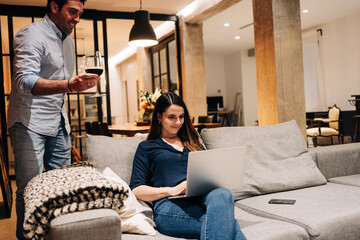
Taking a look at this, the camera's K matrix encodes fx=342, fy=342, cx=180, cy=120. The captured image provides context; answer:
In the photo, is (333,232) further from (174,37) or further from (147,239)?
(174,37)

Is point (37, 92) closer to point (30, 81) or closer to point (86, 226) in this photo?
point (30, 81)

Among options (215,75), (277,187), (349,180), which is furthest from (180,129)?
(215,75)

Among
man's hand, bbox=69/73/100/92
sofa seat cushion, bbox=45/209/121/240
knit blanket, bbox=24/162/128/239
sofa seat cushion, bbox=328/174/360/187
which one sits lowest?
sofa seat cushion, bbox=328/174/360/187

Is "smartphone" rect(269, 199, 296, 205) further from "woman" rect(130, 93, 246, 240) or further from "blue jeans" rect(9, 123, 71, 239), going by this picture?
"blue jeans" rect(9, 123, 71, 239)

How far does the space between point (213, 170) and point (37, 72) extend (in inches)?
38.1

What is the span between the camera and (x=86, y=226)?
1175 millimetres

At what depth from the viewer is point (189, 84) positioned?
642 centimetres

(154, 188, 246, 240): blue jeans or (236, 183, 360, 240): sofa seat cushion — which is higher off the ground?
(154, 188, 246, 240): blue jeans

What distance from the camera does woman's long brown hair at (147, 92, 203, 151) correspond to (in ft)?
6.26

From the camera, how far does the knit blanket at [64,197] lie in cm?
119

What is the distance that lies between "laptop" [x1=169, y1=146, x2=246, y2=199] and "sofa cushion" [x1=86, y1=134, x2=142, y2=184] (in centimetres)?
41

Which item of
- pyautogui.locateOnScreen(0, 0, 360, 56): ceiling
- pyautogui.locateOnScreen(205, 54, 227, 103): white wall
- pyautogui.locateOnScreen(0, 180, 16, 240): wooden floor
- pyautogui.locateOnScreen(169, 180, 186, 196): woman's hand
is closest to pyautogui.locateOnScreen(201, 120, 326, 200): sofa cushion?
pyautogui.locateOnScreen(169, 180, 186, 196): woman's hand

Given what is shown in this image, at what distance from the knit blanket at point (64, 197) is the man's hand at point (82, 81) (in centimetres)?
39

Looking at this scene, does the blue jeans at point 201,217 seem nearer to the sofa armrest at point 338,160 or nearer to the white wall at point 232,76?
the sofa armrest at point 338,160
